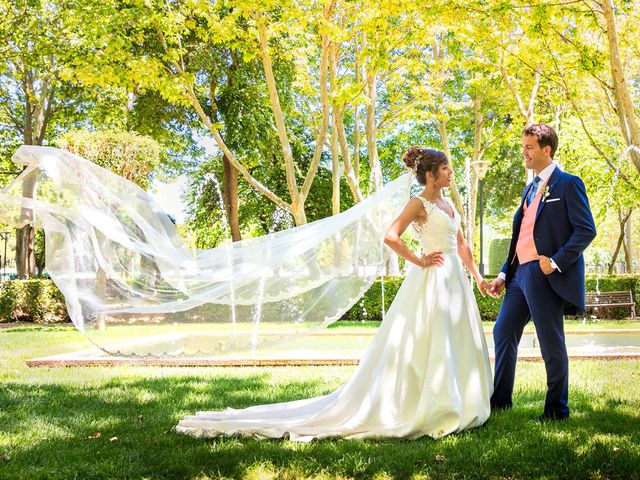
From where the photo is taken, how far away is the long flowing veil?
18.8 feet

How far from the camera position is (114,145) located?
16141 mm

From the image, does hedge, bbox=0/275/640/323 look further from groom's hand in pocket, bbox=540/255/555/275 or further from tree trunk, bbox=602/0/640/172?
groom's hand in pocket, bbox=540/255/555/275

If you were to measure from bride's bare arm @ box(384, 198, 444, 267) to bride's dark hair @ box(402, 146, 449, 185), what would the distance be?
0.83ft

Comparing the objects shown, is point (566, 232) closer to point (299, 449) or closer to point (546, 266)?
point (546, 266)

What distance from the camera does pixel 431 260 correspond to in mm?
5047

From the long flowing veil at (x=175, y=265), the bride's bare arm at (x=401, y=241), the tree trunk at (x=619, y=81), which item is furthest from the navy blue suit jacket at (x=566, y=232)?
the tree trunk at (x=619, y=81)

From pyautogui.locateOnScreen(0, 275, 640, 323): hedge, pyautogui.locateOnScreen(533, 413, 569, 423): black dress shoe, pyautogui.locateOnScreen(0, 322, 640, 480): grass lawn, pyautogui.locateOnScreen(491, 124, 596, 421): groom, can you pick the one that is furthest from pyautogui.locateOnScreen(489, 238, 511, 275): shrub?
pyautogui.locateOnScreen(533, 413, 569, 423): black dress shoe

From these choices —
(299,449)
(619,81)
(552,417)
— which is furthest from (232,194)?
(299,449)

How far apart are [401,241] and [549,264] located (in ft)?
3.55

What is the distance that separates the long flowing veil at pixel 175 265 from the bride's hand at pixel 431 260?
0.69 metres

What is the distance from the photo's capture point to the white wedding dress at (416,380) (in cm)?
467

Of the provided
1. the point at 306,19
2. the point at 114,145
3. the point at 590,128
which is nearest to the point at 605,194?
the point at 590,128

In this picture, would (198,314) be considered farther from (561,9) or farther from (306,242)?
(561,9)

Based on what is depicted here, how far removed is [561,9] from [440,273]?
6.04 m
